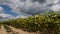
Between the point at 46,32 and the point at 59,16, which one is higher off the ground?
the point at 59,16

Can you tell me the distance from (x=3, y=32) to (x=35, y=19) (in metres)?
0.74

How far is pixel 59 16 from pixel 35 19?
1.76 ft

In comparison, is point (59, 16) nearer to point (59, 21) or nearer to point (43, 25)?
point (59, 21)

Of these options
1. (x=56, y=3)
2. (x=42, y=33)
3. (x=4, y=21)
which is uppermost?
(x=56, y=3)

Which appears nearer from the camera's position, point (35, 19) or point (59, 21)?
point (59, 21)

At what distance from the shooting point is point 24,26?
4.27m

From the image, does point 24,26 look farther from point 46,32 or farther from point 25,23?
point 46,32

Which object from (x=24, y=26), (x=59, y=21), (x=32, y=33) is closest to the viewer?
(x=59, y=21)

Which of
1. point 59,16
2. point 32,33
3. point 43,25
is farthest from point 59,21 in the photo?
point 32,33

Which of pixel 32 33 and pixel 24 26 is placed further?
pixel 24 26

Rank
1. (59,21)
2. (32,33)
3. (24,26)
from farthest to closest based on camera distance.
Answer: (24,26), (32,33), (59,21)

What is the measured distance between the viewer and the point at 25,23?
4344 mm

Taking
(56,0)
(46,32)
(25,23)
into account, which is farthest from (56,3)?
(25,23)

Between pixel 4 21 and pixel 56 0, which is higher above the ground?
pixel 56 0
